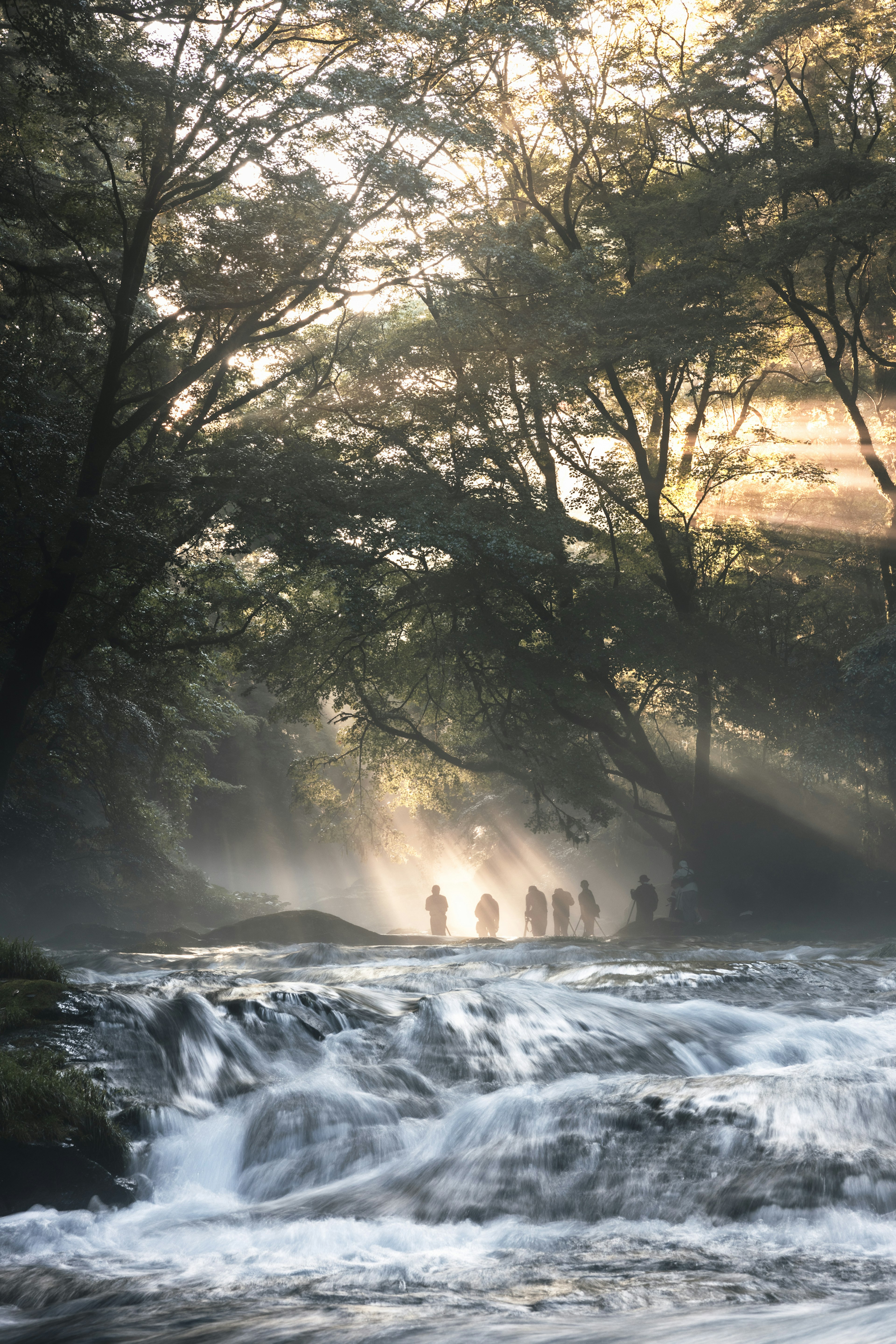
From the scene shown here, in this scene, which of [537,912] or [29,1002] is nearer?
[29,1002]

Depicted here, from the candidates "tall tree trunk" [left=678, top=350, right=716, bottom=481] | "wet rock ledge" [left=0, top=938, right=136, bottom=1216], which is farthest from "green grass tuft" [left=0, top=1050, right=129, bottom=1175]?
"tall tree trunk" [left=678, top=350, right=716, bottom=481]

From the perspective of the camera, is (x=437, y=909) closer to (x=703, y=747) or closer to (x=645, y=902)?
(x=645, y=902)

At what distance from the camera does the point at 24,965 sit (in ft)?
25.5

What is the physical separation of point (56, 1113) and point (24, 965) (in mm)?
2325

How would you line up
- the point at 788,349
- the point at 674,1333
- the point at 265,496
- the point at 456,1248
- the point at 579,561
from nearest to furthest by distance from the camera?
the point at 674,1333, the point at 456,1248, the point at 265,496, the point at 579,561, the point at 788,349

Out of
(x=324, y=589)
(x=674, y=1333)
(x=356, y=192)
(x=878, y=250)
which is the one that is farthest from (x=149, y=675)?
(x=878, y=250)

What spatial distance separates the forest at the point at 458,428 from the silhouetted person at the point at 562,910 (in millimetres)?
2175

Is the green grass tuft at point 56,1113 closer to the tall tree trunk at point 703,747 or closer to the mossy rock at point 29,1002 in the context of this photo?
the mossy rock at point 29,1002

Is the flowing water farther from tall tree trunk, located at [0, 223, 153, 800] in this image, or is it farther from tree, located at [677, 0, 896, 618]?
tree, located at [677, 0, 896, 618]

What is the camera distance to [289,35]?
14.1 metres

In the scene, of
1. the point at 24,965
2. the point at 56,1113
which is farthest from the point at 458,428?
the point at 56,1113

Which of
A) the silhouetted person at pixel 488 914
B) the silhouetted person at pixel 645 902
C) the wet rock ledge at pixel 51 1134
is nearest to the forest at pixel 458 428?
the silhouetted person at pixel 645 902

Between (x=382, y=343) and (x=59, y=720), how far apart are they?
10.4m

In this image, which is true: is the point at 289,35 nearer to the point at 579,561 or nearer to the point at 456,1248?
the point at 579,561
